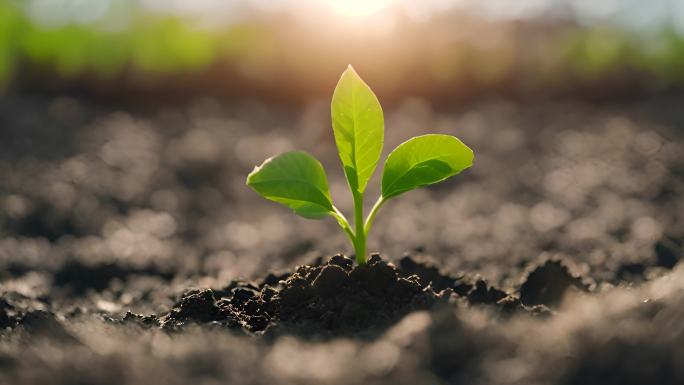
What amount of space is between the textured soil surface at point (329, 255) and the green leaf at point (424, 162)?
213 millimetres

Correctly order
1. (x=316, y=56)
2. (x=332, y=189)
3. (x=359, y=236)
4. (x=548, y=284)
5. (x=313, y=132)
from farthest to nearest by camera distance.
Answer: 1. (x=316, y=56)
2. (x=313, y=132)
3. (x=332, y=189)
4. (x=548, y=284)
5. (x=359, y=236)

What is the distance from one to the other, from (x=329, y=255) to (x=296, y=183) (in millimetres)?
A: 1498

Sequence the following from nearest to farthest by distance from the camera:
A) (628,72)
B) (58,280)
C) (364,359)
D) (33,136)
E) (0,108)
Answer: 1. (364,359)
2. (58,280)
3. (33,136)
4. (0,108)
5. (628,72)

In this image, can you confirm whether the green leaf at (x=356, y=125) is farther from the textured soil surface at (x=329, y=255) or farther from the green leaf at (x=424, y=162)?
the textured soil surface at (x=329, y=255)

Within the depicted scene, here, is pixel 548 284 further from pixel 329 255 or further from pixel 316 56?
pixel 316 56

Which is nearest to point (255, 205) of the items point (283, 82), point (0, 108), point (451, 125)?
point (451, 125)

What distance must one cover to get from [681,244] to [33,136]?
13.7 ft

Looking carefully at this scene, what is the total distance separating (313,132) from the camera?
6.14m

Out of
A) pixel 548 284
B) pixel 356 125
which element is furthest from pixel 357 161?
pixel 548 284

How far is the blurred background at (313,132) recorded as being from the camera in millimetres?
3508

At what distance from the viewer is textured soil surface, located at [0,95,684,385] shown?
1.30m

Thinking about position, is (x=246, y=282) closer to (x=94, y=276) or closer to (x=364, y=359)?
(x=364, y=359)

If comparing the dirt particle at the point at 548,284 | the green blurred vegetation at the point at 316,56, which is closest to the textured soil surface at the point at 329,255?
the dirt particle at the point at 548,284

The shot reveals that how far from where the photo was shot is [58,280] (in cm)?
300
